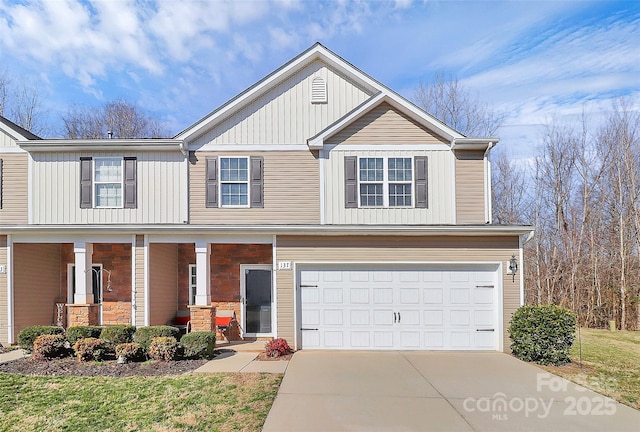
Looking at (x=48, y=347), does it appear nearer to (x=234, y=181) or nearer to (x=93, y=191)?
(x=93, y=191)

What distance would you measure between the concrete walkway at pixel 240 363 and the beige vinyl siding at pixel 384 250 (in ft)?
4.98

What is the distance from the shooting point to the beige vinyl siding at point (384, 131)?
12.1m

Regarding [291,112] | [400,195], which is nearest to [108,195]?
[291,112]

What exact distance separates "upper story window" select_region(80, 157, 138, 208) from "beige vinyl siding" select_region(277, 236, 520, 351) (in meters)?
4.73

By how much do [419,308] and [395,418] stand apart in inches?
214

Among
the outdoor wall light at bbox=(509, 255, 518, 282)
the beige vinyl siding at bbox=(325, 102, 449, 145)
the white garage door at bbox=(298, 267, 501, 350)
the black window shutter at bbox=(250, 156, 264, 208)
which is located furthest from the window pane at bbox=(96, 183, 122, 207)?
the outdoor wall light at bbox=(509, 255, 518, 282)

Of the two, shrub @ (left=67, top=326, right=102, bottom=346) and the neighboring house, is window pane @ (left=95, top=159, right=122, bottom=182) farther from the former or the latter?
shrub @ (left=67, top=326, right=102, bottom=346)

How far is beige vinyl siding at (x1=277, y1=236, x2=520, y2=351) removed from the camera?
1132 centimetres

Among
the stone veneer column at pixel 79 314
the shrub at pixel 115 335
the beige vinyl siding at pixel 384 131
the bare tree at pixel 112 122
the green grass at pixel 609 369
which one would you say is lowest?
the green grass at pixel 609 369

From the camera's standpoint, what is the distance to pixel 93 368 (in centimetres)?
896

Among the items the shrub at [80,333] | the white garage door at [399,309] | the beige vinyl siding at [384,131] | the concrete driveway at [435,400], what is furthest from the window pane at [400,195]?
the shrub at [80,333]

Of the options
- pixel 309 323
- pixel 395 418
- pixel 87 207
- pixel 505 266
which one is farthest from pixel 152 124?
pixel 395 418

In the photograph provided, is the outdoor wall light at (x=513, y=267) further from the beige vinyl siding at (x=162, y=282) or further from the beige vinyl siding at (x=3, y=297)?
the beige vinyl siding at (x=3, y=297)

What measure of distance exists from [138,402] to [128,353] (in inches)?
111
